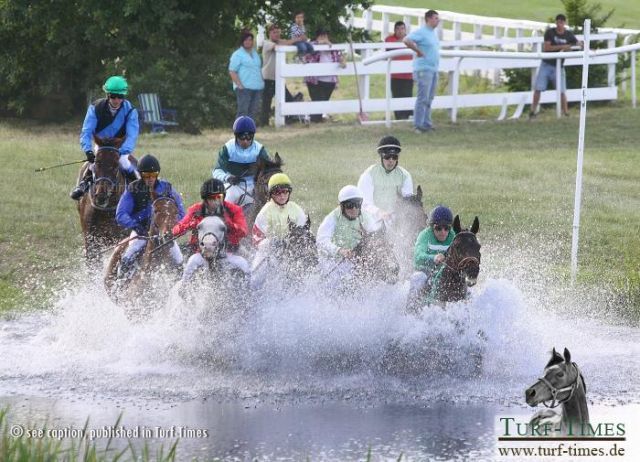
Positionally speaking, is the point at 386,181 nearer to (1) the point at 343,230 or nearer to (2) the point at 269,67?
(1) the point at 343,230

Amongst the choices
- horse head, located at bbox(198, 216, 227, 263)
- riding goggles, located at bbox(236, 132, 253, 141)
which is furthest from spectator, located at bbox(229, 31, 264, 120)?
horse head, located at bbox(198, 216, 227, 263)

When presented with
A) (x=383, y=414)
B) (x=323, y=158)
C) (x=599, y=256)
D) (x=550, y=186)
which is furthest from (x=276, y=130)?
(x=383, y=414)

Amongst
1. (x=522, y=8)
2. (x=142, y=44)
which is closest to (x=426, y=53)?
(x=142, y=44)

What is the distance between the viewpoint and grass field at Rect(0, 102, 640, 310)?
1847cm

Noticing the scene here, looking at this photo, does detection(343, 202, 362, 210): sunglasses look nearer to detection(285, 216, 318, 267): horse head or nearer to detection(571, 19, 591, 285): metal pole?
detection(285, 216, 318, 267): horse head

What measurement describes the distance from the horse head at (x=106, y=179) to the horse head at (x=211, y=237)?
2625mm

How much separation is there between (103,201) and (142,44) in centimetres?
1424

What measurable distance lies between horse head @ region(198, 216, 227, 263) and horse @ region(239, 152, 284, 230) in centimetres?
226

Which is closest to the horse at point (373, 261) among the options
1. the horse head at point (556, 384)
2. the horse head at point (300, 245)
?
the horse head at point (300, 245)

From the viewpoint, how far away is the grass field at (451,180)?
60.6ft

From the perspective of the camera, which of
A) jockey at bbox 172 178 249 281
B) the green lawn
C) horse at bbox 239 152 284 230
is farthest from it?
the green lawn

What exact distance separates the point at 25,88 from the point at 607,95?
12708 mm

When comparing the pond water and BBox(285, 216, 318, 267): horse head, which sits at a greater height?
BBox(285, 216, 318, 267): horse head

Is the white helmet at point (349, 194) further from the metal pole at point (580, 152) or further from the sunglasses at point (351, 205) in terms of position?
the metal pole at point (580, 152)
